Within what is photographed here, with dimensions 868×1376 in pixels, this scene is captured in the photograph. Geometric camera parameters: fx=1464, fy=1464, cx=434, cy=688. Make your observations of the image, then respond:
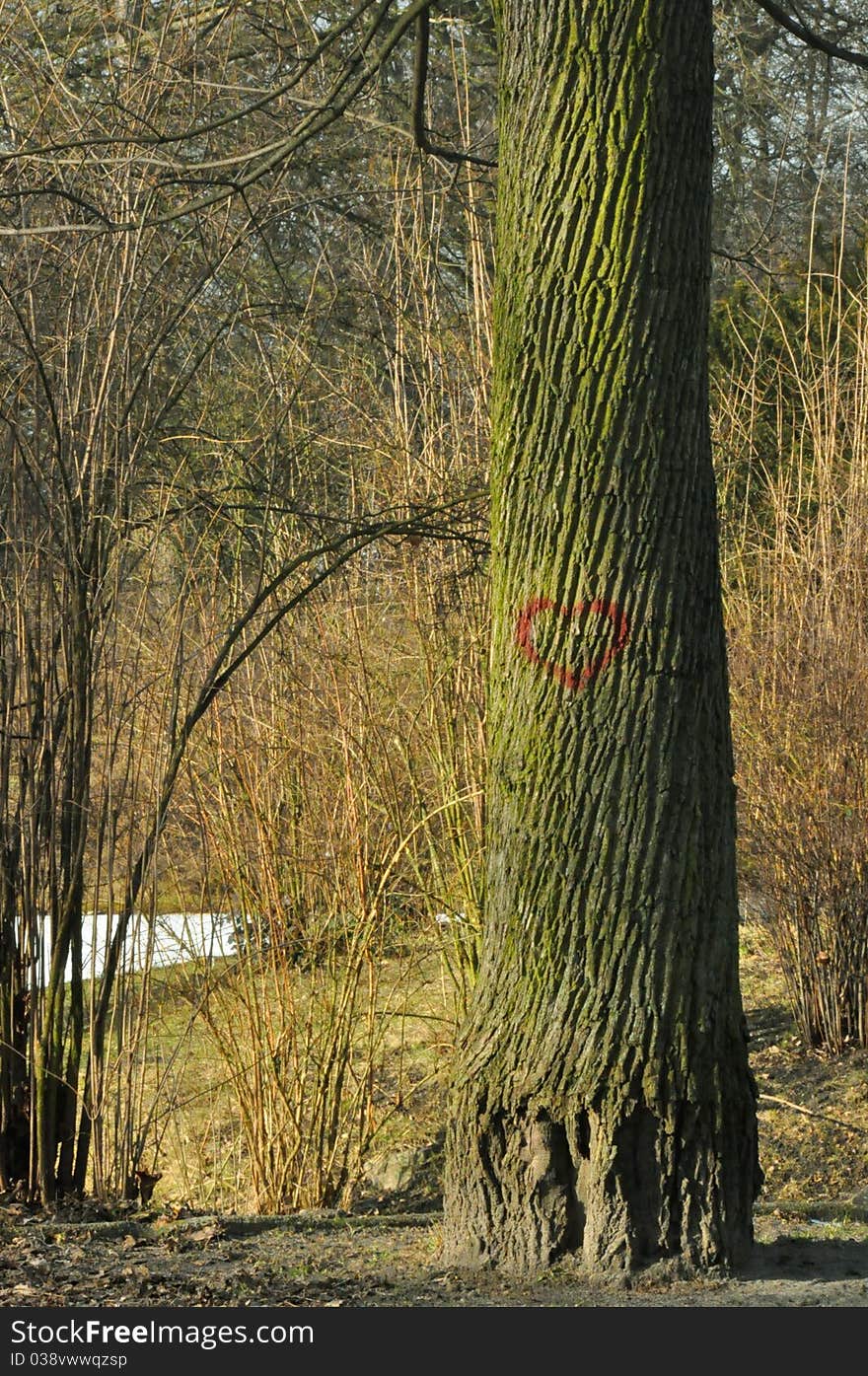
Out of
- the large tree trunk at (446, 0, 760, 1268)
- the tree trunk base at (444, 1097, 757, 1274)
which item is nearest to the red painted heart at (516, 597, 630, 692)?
the large tree trunk at (446, 0, 760, 1268)

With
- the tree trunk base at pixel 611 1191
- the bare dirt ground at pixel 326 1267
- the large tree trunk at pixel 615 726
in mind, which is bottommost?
the bare dirt ground at pixel 326 1267

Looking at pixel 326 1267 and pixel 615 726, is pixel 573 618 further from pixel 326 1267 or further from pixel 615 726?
pixel 326 1267

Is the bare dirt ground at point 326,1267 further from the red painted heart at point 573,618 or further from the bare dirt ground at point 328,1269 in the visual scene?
the red painted heart at point 573,618

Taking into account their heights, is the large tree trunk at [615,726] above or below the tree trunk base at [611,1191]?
above

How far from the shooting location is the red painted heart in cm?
302

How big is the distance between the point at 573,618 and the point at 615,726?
0.79 feet

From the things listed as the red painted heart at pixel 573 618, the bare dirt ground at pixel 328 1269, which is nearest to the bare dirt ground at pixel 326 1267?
the bare dirt ground at pixel 328 1269

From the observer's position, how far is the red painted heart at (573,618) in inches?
119

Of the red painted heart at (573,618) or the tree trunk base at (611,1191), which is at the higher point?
the red painted heart at (573,618)

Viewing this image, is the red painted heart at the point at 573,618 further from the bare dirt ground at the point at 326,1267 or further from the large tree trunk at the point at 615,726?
the bare dirt ground at the point at 326,1267

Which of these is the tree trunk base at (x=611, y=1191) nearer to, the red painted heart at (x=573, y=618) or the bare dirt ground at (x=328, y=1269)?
the bare dirt ground at (x=328, y=1269)

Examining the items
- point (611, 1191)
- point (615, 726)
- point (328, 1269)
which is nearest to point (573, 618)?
point (615, 726)

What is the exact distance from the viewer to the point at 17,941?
4203 millimetres

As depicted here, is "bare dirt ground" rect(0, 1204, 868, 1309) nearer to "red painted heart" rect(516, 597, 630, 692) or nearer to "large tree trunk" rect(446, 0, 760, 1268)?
"large tree trunk" rect(446, 0, 760, 1268)
